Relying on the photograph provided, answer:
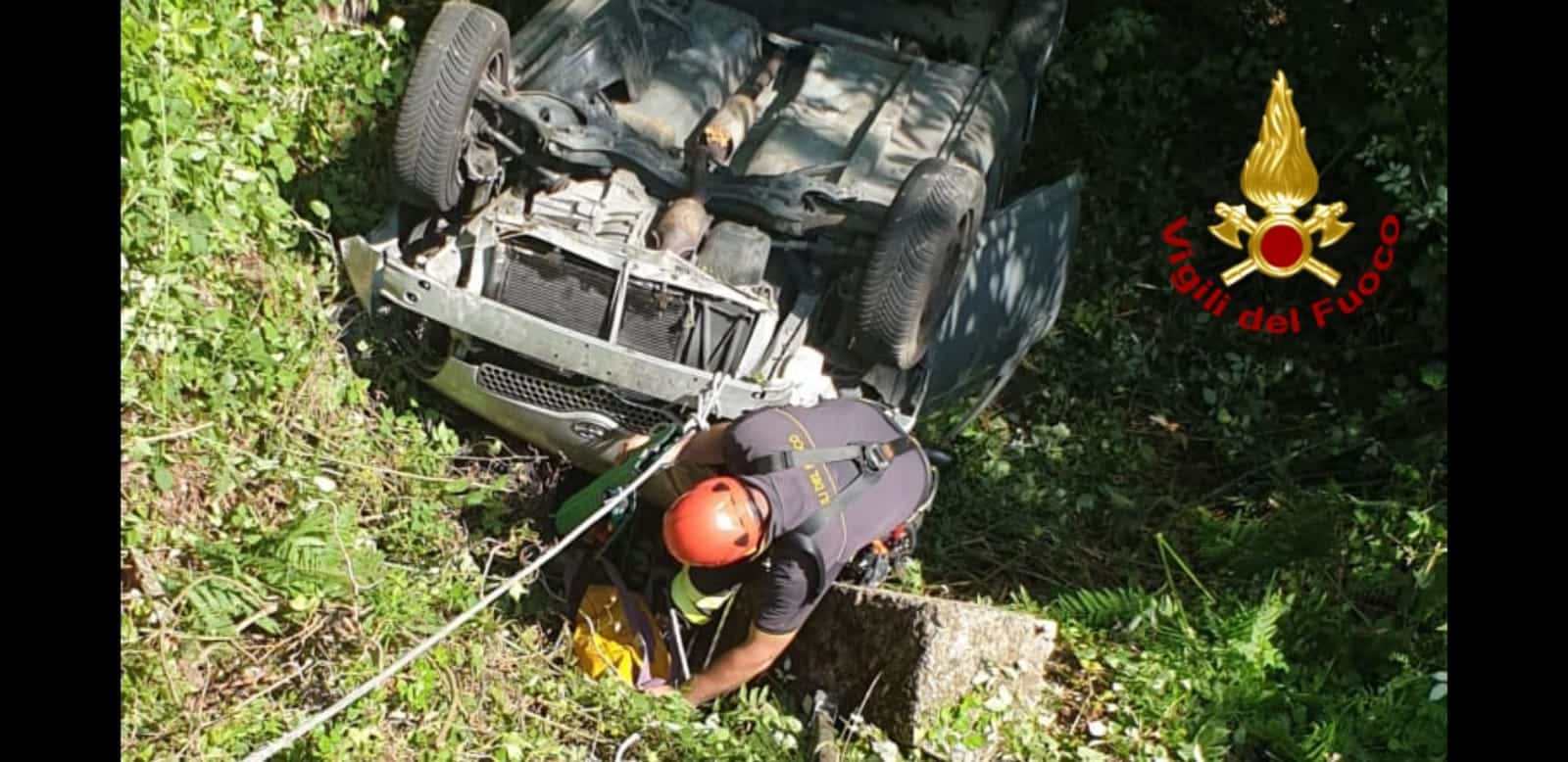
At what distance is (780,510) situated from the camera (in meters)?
4.71

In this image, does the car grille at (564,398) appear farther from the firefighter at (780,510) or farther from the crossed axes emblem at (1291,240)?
the crossed axes emblem at (1291,240)

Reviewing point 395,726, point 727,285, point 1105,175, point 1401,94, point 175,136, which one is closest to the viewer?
point 395,726

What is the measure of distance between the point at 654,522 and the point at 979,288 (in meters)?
1.57

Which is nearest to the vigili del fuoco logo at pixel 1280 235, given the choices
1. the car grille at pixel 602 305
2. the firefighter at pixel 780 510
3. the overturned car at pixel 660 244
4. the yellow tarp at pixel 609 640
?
the overturned car at pixel 660 244

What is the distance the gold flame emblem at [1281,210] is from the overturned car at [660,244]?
870 mm

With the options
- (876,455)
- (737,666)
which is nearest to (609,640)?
(737,666)

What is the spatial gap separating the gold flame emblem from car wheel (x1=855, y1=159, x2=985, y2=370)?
141cm

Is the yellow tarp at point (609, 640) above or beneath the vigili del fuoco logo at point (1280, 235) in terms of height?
beneath

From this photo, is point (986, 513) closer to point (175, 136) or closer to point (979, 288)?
point (979, 288)

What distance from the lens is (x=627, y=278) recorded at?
5289mm

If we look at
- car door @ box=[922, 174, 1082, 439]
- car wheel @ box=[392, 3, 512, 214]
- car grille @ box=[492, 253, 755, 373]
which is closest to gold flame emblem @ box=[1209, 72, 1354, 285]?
car door @ box=[922, 174, 1082, 439]

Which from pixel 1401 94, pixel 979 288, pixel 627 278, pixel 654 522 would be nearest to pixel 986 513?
pixel 979 288

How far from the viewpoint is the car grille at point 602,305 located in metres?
5.32

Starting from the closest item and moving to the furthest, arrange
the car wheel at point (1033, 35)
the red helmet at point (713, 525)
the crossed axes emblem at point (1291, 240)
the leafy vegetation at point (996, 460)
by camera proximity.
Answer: the red helmet at point (713, 525)
the leafy vegetation at point (996, 460)
the crossed axes emblem at point (1291, 240)
the car wheel at point (1033, 35)
